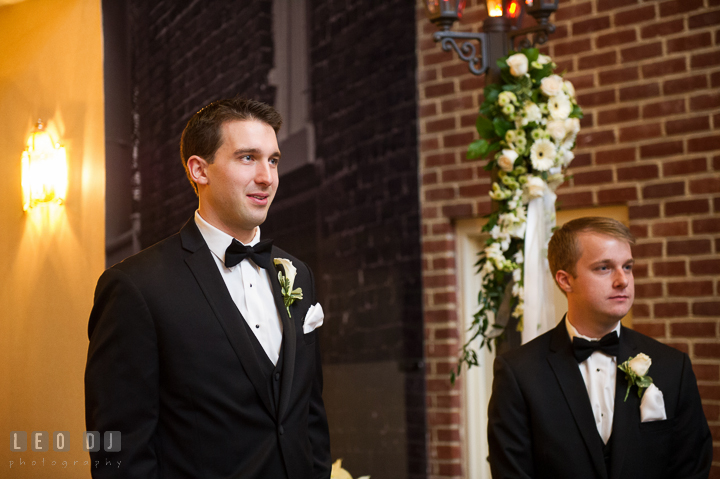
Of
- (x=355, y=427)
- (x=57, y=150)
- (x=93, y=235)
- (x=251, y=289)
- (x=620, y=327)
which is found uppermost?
(x=57, y=150)

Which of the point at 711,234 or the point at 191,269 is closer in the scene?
the point at 191,269

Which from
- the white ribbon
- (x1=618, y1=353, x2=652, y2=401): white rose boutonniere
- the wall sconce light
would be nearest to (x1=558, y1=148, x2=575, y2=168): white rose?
the white ribbon

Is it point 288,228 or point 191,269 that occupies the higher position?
point 288,228

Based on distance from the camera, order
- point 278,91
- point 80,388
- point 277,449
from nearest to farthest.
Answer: point 277,449 → point 80,388 → point 278,91

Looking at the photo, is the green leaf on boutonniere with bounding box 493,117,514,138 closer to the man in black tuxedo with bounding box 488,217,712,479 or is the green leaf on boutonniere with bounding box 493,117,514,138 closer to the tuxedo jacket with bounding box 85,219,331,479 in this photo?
the man in black tuxedo with bounding box 488,217,712,479

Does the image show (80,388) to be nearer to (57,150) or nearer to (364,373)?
(57,150)

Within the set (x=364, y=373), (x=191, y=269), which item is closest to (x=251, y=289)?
(x=191, y=269)

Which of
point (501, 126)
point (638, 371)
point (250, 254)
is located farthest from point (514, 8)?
point (250, 254)

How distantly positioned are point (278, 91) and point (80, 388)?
1.63 meters

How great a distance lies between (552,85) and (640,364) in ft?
3.65

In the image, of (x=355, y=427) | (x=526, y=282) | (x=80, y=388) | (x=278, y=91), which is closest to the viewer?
(x=80, y=388)

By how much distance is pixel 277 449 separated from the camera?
5.70 ft

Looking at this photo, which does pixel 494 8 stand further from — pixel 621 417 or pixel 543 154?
pixel 621 417

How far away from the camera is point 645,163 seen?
3.49m
